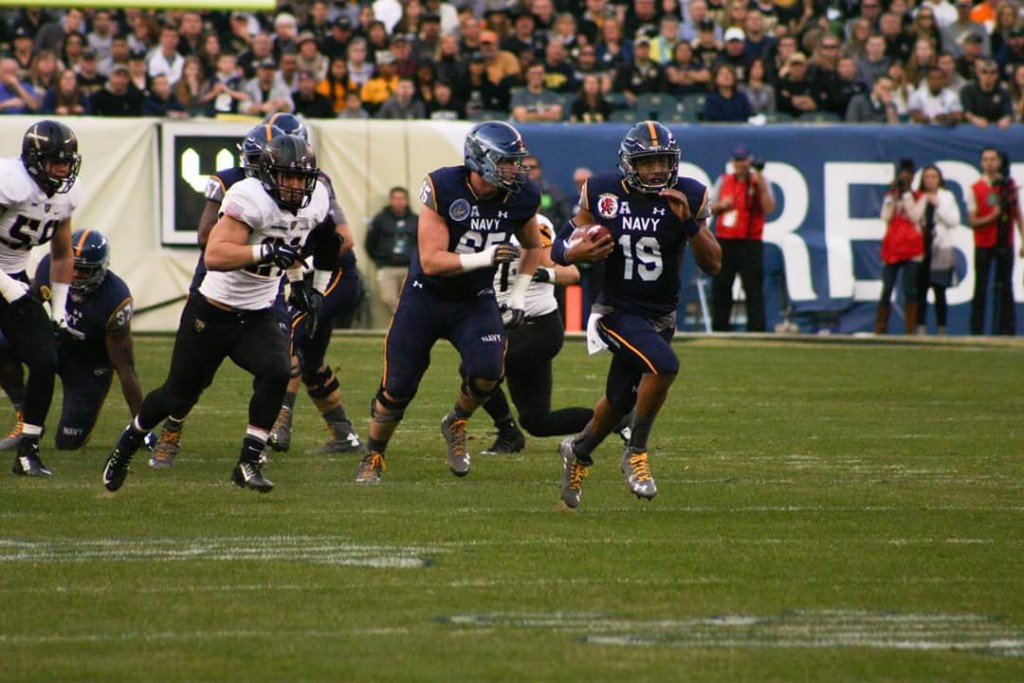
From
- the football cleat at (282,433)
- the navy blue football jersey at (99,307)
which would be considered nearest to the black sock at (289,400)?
the football cleat at (282,433)

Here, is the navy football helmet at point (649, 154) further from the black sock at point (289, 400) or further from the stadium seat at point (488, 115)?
the stadium seat at point (488, 115)

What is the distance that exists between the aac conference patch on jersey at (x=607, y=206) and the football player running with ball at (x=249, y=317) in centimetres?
121

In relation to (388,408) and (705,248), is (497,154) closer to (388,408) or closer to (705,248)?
(705,248)

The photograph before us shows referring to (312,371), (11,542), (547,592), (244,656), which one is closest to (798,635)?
(547,592)

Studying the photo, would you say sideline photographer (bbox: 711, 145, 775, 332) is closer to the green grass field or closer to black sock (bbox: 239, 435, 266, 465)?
the green grass field

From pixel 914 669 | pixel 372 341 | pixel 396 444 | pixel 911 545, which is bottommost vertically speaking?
pixel 372 341

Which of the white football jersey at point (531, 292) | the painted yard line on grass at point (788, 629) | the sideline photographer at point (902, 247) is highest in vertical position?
the painted yard line on grass at point (788, 629)

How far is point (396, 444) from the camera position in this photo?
956cm

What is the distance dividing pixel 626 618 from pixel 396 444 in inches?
178

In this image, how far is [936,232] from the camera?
1708 centimetres

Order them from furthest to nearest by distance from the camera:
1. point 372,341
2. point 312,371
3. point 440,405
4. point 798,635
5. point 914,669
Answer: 1. point 372,341
2. point 440,405
3. point 312,371
4. point 798,635
5. point 914,669

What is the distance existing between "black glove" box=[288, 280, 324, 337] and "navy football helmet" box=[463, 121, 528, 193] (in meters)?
1.07

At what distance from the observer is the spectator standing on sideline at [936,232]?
1703 cm

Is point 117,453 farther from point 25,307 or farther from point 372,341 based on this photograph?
point 372,341
